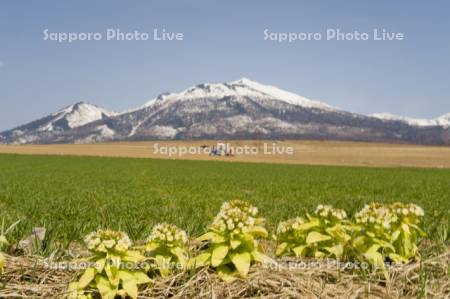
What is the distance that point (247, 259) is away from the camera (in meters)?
3.59

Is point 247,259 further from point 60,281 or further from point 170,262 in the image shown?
point 60,281

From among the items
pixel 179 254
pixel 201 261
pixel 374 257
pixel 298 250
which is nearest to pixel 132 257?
pixel 179 254

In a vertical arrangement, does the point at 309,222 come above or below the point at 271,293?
above

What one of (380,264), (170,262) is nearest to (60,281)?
(170,262)

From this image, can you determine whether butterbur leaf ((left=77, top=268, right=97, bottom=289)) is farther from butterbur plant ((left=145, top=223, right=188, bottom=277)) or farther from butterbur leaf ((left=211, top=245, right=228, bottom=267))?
butterbur leaf ((left=211, top=245, right=228, bottom=267))

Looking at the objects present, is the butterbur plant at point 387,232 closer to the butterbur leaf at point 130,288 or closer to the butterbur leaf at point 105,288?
the butterbur leaf at point 130,288

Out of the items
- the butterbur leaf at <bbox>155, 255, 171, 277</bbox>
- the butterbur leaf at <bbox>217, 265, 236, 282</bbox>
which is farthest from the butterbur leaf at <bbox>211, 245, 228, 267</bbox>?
the butterbur leaf at <bbox>155, 255, 171, 277</bbox>

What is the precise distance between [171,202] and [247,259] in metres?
14.3

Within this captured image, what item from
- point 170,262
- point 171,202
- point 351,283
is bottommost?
point 171,202

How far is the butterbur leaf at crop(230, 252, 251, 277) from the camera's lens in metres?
3.52

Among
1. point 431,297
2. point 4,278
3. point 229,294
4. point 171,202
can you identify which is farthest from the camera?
point 171,202

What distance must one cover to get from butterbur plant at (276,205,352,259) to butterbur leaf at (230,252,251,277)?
0.66 m

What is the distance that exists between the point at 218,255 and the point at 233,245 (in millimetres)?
158

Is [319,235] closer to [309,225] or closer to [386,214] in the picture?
[309,225]
